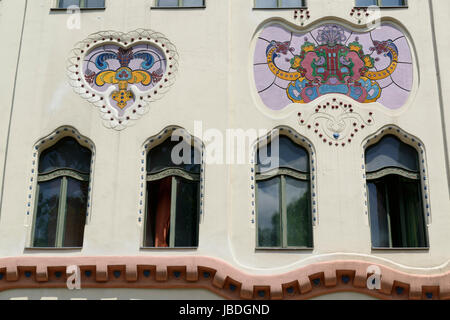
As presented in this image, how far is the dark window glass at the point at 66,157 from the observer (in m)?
12.8

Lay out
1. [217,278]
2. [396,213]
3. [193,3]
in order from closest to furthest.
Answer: [217,278] → [396,213] → [193,3]

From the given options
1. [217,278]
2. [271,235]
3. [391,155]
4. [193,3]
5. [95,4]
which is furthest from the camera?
[95,4]

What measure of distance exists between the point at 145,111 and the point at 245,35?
247 centimetres

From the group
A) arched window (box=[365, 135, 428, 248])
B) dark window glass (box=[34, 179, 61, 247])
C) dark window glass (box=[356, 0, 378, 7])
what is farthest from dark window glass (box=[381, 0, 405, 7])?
dark window glass (box=[34, 179, 61, 247])

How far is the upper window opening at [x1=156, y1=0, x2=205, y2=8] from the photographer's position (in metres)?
13.8

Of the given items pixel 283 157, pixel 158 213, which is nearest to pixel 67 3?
pixel 158 213

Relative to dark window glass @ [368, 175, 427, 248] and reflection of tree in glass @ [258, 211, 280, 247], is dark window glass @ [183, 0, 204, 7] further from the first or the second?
dark window glass @ [368, 175, 427, 248]

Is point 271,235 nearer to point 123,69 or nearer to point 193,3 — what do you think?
point 123,69

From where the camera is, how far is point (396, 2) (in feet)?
45.6

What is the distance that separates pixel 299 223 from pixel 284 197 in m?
0.54

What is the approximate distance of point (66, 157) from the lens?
12930mm
